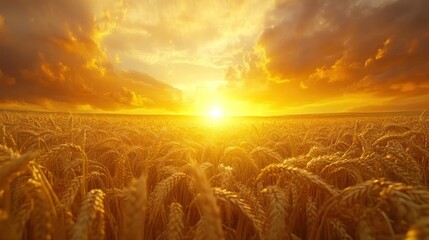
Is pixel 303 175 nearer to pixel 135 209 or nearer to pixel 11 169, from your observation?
pixel 135 209

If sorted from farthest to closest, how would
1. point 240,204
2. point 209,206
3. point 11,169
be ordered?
point 240,204 < point 11,169 < point 209,206

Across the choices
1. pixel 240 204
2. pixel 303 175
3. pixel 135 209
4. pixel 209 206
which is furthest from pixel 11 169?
pixel 303 175

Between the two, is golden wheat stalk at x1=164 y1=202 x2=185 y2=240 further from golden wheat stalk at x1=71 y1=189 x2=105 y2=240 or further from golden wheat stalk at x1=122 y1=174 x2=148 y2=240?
golden wheat stalk at x1=122 y1=174 x2=148 y2=240

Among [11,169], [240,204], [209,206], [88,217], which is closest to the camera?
[209,206]

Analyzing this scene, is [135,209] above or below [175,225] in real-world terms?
above

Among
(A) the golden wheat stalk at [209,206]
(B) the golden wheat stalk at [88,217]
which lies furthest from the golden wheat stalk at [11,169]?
(A) the golden wheat stalk at [209,206]

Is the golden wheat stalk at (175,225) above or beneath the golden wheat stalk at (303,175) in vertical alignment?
beneath

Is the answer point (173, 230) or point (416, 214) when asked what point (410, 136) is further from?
point (173, 230)

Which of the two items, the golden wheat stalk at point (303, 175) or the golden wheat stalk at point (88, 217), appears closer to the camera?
the golden wheat stalk at point (88, 217)

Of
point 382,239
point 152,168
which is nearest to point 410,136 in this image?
point 382,239

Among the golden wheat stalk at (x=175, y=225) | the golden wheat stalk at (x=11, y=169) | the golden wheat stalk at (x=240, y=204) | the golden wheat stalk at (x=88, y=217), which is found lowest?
the golden wheat stalk at (x=175, y=225)

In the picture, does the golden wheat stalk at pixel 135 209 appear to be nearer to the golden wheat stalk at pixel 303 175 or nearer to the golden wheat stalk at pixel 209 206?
the golden wheat stalk at pixel 209 206

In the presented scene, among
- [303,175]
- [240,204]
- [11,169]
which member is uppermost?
[11,169]

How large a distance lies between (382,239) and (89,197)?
1.55 meters
